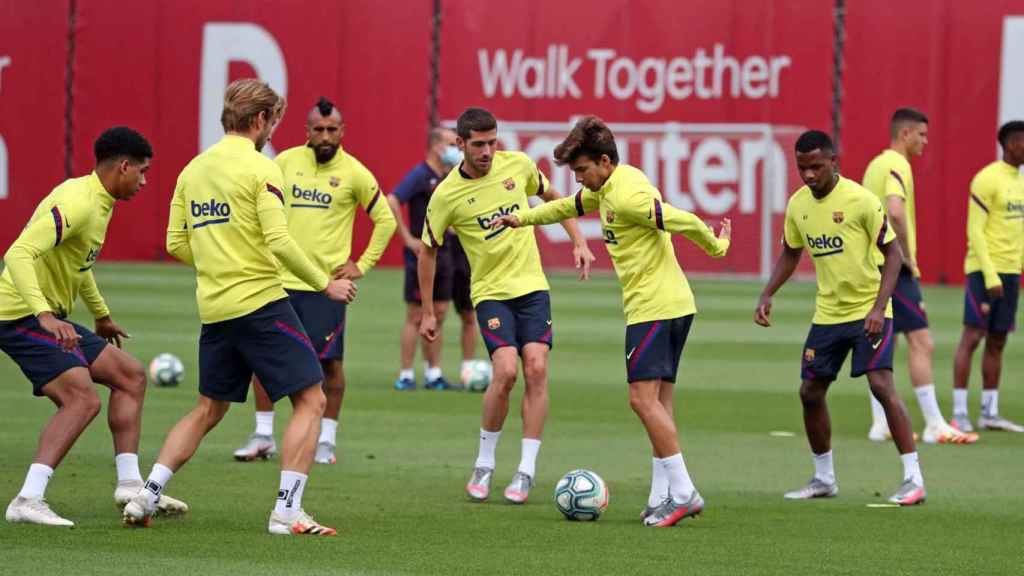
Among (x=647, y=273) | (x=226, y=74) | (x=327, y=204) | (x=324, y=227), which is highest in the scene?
Result: (x=226, y=74)

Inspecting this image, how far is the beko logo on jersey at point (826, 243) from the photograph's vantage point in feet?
34.3

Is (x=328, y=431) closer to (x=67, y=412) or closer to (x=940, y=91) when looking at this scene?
(x=67, y=412)

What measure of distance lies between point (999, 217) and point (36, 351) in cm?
806

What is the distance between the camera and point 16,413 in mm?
14062

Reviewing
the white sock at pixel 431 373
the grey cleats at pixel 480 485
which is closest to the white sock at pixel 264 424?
the grey cleats at pixel 480 485

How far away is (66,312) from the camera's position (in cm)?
944

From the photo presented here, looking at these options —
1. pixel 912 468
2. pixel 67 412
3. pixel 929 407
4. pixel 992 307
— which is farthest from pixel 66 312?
pixel 992 307

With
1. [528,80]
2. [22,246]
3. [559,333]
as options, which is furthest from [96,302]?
[528,80]

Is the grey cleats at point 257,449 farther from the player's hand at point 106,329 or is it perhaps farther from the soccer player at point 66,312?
the soccer player at point 66,312

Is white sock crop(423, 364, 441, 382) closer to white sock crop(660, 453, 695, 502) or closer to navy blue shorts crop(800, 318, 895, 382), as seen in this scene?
navy blue shorts crop(800, 318, 895, 382)

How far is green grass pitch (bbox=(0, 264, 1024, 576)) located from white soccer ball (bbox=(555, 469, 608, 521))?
88mm

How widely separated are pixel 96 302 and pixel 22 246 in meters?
0.98

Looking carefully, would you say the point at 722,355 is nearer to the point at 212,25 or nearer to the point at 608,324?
the point at 608,324

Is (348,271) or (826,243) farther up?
(826,243)
